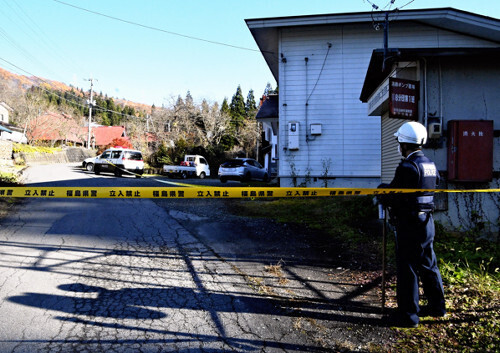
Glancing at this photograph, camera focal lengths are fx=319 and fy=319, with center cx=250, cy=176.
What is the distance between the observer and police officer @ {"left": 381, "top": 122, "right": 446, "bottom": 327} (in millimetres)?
3055

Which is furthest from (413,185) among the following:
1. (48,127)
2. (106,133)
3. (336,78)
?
(106,133)

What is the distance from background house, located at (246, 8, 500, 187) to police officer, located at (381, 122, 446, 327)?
31.7 ft

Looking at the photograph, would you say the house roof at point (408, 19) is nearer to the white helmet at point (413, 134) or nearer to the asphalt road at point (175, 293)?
the asphalt road at point (175, 293)

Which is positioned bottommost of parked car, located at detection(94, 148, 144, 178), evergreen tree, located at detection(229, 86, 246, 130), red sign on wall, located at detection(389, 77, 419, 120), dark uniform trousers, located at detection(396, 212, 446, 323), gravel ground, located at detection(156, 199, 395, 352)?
gravel ground, located at detection(156, 199, 395, 352)

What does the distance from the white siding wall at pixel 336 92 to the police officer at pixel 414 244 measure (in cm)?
971

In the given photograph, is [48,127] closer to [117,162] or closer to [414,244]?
[117,162]

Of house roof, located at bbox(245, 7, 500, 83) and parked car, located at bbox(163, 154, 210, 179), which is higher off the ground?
house roof, located at bbox(245, 7, 500, 83)

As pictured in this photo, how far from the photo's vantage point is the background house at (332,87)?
12.8 meters

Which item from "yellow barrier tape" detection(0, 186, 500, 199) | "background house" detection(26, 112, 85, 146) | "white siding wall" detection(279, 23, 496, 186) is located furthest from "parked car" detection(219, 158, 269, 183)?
"background house" detection(26, 112, 85, 146)

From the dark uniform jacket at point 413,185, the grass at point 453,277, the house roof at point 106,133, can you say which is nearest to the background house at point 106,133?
the house roof at point 106,133

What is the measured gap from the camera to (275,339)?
9.18ft

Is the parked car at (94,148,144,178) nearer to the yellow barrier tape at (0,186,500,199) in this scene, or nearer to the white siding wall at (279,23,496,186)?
the white siding wall at (279,23,496,186)

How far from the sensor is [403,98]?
592 cm

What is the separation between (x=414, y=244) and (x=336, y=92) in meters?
10.9
